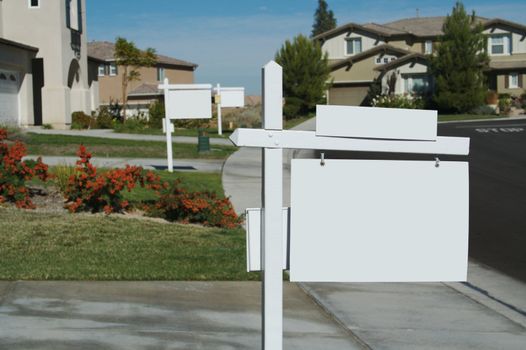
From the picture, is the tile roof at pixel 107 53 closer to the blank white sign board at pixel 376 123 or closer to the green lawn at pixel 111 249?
the green lawn at pixel 111 249

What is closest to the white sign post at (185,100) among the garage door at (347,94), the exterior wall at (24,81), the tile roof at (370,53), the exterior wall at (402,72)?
the exterior wall at (24,81)

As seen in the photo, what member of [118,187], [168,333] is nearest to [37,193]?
[118,187]

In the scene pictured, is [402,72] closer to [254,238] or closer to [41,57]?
[41,57]

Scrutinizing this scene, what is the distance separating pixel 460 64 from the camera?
171 feet

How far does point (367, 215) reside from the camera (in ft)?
14.0

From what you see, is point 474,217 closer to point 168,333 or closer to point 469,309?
point 469,309

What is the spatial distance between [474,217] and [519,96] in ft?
146

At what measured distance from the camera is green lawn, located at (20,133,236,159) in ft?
87.2

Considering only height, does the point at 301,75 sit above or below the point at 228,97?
above

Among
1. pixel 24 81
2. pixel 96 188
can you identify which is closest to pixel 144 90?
pixel 24 81

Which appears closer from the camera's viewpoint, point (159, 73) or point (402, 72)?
point (402, 72)

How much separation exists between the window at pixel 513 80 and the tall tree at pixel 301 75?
1404 cm

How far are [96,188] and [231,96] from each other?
24.6 metres

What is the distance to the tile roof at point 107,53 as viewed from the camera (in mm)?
64062
